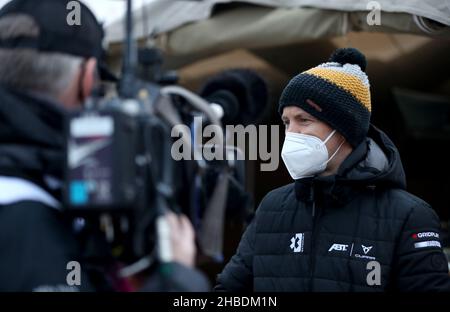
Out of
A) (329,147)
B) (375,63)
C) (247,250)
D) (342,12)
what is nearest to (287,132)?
(329,147)

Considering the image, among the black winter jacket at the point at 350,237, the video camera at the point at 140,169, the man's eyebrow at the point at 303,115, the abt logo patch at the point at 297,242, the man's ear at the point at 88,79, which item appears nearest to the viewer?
the video camera at the point at 140,169

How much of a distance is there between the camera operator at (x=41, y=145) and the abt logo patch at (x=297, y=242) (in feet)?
2.81

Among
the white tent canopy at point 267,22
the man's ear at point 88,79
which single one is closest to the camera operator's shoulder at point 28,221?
the man's ear at point 88,79

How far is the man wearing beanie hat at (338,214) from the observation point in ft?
7.27

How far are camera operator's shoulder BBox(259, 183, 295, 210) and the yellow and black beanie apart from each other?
0.27 m

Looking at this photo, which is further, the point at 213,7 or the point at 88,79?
the point at 213,7

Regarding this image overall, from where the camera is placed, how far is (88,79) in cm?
163

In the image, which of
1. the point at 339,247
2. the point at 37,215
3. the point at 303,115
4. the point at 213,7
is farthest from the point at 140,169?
Result: the point at 213,7

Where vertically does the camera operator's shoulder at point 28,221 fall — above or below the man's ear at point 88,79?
below

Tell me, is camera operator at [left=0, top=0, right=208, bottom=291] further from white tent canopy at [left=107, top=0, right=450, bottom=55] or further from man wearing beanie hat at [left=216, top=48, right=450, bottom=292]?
white tent canopy at [left=107, top=0, right=450, bottom=55]

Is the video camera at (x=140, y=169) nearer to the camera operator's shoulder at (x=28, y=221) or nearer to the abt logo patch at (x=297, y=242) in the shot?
the camera operator's shoulder at (x=28, y=221)

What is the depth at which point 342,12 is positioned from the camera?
343 cm

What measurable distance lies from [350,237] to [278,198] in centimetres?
33

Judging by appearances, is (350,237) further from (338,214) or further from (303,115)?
(303,115)
